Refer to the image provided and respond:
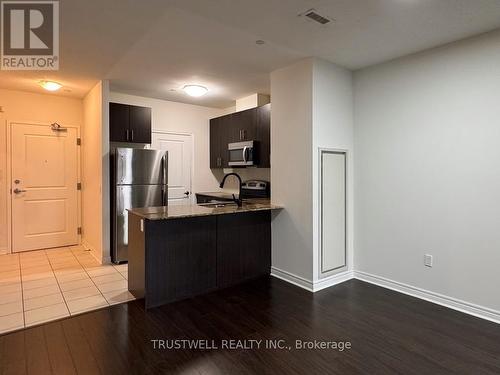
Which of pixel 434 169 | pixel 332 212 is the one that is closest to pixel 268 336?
pixel 332 212

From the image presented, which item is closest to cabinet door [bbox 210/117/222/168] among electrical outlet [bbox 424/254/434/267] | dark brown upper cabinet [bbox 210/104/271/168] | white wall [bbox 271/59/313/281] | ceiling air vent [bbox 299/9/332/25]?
dark brown upper cabinet [bbox 210/104/271/168]

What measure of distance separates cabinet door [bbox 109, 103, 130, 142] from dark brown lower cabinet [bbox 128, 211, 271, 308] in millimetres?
1832

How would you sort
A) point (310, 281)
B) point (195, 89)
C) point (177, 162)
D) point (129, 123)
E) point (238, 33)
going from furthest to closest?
point (177, 162), point (129, 123), point (195, 89), point (310, 281), point (238, 33)

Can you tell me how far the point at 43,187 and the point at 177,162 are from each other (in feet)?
7.35

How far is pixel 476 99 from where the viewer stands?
277cm

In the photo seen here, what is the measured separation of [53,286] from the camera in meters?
3.44

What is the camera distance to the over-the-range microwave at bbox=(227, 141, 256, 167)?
4.60 metres

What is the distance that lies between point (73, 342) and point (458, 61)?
162 inches

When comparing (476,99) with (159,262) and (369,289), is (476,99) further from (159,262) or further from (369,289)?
(159,262)

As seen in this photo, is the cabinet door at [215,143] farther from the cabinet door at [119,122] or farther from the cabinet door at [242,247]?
the cabinet door at [242,247]

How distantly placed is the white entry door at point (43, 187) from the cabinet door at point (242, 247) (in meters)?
3.41

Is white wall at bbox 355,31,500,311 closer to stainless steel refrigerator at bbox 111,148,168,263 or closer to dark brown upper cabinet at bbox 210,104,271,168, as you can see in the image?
dark brown upper cabinet at bbox 210,104,271,168

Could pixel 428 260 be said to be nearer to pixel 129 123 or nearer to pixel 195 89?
pixel 195 89

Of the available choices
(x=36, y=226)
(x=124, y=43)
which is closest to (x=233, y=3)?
(x=124, y=43)
